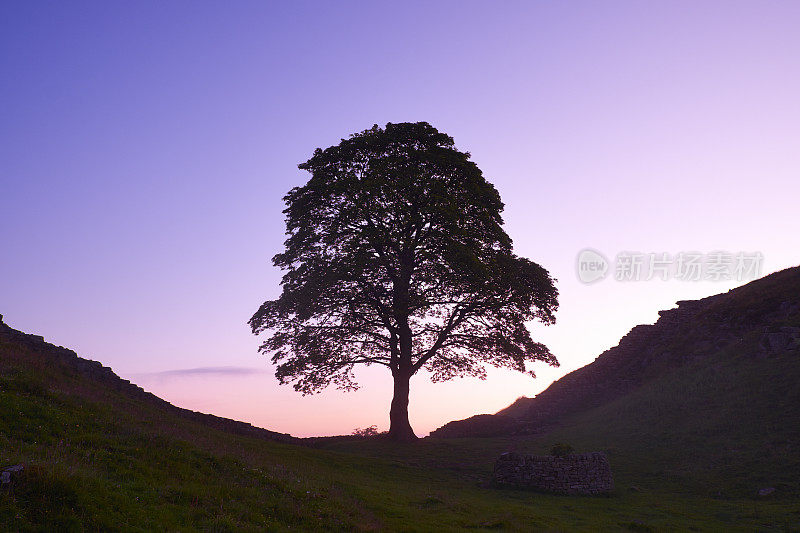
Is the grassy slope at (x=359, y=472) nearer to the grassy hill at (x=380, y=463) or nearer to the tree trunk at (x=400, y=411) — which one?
the grassy hill at (x=380, y=463)

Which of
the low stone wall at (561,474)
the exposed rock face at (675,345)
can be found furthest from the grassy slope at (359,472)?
the exposed rock face at (675,345)

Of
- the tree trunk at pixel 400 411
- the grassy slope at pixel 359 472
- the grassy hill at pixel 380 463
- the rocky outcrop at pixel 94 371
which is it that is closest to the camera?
the grassy slope at pixel 359 472

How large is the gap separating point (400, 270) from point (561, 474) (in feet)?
55.0

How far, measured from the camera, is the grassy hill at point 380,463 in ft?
48.2

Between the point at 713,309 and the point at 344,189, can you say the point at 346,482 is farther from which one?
the point at 713,309

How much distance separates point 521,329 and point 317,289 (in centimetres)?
1543

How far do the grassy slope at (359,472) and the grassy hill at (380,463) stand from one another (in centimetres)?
7

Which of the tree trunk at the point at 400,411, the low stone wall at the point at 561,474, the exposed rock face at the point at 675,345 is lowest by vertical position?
the low stone wall at the point at 561,474

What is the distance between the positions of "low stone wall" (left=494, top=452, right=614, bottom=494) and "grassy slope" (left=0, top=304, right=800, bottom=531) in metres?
1.27

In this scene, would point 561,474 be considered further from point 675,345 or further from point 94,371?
point 675,345

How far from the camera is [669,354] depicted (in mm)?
52531

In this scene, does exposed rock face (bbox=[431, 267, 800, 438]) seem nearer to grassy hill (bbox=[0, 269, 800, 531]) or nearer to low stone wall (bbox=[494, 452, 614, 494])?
grassy hill (bbox=[0, 269, 800, 531])

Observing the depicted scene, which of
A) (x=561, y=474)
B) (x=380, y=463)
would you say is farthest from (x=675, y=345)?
(x=380, y=463)

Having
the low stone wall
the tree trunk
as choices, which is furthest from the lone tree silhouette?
the low stone wall
